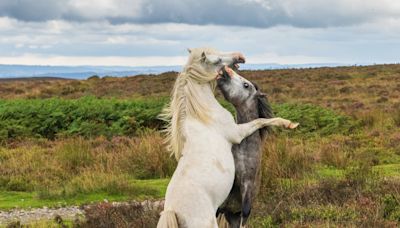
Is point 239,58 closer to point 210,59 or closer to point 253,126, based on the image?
point 210,59

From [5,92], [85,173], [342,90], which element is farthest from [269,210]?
[5,92]

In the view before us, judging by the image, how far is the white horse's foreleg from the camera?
425 cm

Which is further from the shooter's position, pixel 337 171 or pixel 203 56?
pixel 337 171

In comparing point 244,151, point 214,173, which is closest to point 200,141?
point 214,173

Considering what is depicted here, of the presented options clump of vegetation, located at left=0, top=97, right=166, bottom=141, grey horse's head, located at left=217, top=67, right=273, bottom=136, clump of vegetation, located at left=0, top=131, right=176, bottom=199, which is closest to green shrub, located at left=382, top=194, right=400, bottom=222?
grey horse's head, located at left=217, top=67, right=273, bottom=136

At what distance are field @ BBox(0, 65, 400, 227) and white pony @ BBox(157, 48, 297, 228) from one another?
298 centimetres

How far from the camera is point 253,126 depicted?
4.35m

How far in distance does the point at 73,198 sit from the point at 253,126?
272 inches

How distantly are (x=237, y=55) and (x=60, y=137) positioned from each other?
15.1 metres

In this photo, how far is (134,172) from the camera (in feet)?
40.6

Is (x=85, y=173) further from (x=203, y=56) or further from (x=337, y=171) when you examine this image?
(x=203, y=56)

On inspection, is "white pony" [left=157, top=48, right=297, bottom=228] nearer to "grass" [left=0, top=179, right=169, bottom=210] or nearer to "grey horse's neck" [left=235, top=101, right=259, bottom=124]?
"grey horse's neck" [left=235, top=101, right=259, bottom=124]

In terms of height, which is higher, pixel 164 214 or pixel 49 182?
pixel 164 214

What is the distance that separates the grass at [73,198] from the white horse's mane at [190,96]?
6.01 meters
